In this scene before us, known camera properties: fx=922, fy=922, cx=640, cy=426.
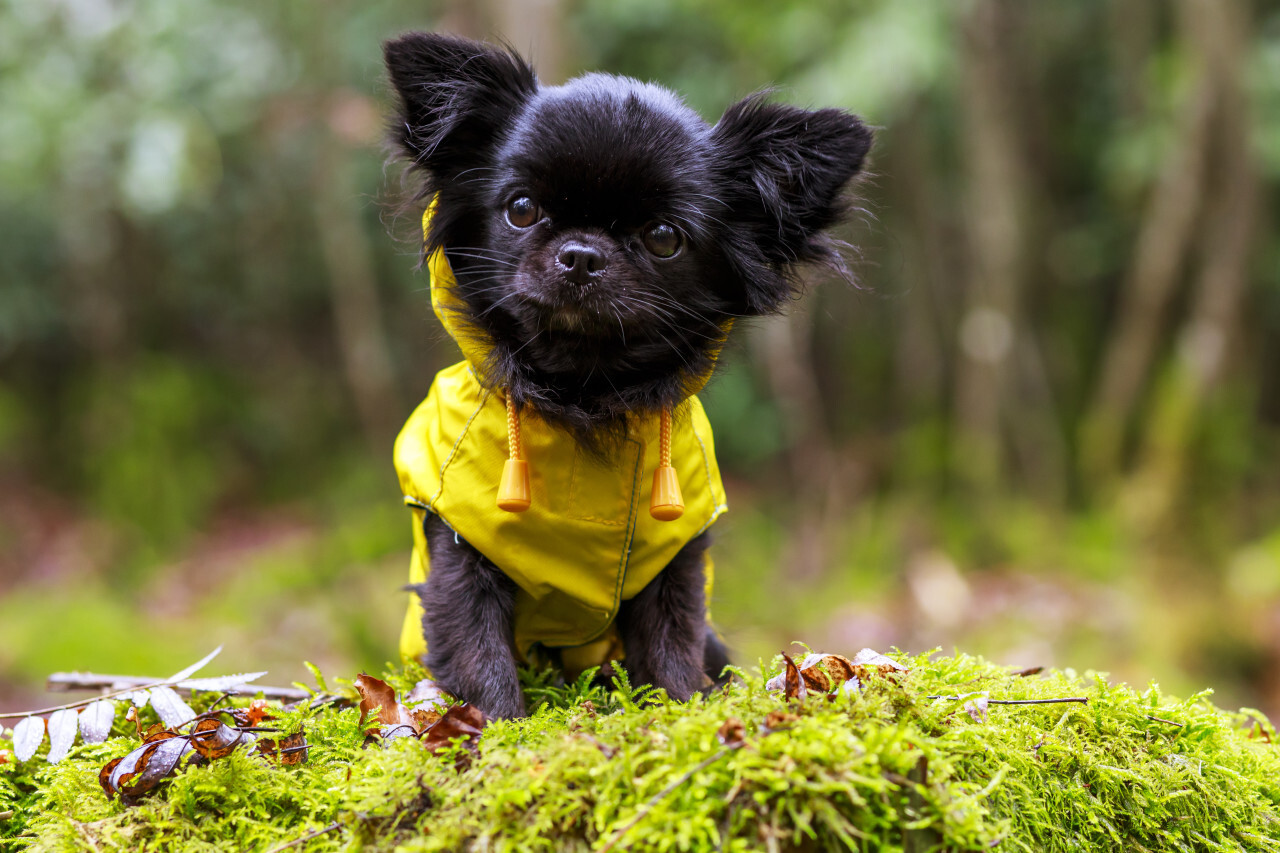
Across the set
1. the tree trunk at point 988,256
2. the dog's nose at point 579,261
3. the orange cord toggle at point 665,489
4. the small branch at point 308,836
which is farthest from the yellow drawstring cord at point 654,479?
the tree trunk at point 988,256

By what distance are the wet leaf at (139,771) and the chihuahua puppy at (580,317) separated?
0.69m

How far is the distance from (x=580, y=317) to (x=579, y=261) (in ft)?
0.48

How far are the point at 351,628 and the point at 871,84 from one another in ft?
17.7

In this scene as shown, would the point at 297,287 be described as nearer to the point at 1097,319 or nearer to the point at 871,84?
the point at 871,84

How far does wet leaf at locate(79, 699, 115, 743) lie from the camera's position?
2129 millimetres

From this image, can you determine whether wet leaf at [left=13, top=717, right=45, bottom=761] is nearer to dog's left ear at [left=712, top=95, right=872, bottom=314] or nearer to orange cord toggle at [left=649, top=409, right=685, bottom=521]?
orange cord toggle at [left=649, top=409, right=685, bottom=521]

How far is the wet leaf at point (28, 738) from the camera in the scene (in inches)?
81.9

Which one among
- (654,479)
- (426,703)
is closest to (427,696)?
(426,703)

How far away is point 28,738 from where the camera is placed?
2.10 metres

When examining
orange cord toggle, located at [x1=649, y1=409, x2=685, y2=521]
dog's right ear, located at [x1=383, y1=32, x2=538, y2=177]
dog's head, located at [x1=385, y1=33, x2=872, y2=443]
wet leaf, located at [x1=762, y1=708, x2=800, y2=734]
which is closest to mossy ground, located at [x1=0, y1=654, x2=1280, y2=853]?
wet leaf, located at [x1=762, y1=708, x2=800, y2=734]

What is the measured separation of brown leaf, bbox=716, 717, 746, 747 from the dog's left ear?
130 cm

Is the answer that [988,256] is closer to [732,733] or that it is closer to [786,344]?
[786,344]

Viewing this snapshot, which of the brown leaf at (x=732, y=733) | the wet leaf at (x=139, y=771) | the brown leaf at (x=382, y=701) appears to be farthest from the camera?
the brown leaf at (x=382, y=701)

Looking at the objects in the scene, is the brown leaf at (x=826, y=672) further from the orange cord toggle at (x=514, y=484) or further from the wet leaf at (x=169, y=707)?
the wet leaf at (x=169, y=707)
